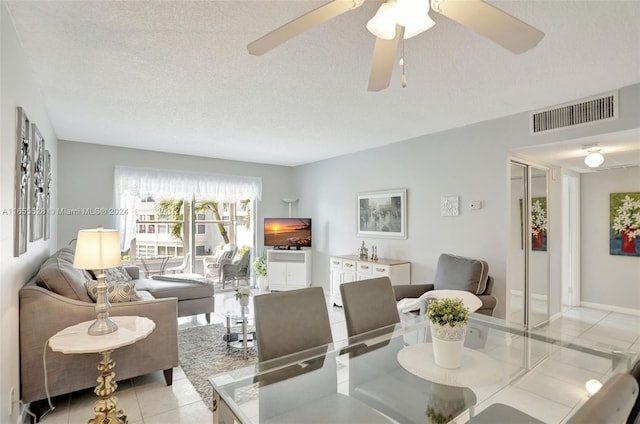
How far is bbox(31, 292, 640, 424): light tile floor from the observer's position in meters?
1.54

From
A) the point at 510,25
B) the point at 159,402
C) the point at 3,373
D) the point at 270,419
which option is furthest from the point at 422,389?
the point at 3,373

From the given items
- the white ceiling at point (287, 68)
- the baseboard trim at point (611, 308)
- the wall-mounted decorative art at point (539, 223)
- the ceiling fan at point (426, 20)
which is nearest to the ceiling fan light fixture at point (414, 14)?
the ceiling fan at point (426, 20)

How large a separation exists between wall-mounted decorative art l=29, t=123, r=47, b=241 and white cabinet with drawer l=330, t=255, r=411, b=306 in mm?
3491

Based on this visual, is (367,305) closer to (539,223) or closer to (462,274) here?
(462,274)

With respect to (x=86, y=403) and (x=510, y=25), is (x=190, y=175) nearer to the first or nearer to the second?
(x=86, y=403)

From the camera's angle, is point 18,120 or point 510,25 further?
point 18,120

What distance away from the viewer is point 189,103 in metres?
3.05

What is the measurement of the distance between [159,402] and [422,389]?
6.49 feet

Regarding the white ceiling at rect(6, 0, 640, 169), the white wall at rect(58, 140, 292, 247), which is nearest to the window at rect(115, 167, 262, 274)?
the white wall at rect(58, 140, 292, 247)

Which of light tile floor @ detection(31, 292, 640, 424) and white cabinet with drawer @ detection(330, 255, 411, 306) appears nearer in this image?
light tile floor @ detection(31, 292, 640, 424)

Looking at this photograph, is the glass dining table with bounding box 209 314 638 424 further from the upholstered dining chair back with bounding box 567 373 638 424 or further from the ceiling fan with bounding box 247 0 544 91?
the ceiling fan with bounding box 247 0 544 91

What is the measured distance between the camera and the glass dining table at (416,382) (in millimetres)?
1405

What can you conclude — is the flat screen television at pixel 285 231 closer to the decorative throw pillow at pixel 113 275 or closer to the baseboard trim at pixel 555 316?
the decorative throw pillow at pixel 113 275

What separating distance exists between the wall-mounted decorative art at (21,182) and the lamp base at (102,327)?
2.06 ft
